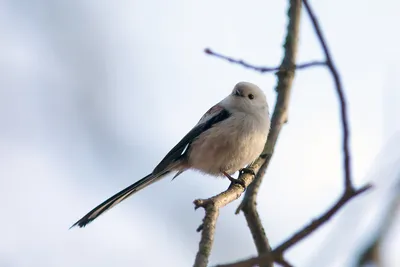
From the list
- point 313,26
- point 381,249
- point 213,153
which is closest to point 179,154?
point 213,153

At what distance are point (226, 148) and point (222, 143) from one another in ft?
0.18

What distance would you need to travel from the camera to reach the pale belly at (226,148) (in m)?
4.59

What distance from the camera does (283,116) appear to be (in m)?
4.12

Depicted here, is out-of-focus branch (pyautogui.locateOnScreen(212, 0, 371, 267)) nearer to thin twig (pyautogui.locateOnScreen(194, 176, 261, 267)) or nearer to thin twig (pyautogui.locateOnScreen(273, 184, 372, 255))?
thin twig (pyautogui.locateOnScreen(273, 184, 372, 255))

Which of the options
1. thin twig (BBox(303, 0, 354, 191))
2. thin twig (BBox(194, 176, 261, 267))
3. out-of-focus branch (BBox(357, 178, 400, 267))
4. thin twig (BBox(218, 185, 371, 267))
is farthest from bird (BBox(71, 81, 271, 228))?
out-of-focus branch (BBox(357, 178, 400, 267))

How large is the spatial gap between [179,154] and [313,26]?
3385mm

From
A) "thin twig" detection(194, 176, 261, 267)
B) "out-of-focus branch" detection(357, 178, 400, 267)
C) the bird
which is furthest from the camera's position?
the bird

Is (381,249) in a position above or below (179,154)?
below

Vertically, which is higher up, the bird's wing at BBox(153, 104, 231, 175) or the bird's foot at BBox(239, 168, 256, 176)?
the bird's wing at BBox(153, 104, 231, 175)

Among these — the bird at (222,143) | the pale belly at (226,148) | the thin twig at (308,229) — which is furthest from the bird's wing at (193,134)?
the thin twig at (308,229)

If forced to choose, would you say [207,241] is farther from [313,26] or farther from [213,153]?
[213,153]

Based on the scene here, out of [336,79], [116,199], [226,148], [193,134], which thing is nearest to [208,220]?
[336,79]

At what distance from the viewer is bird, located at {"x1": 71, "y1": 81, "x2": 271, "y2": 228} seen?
459 cm

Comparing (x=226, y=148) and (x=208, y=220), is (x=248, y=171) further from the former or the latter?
(x=208, y=220)
